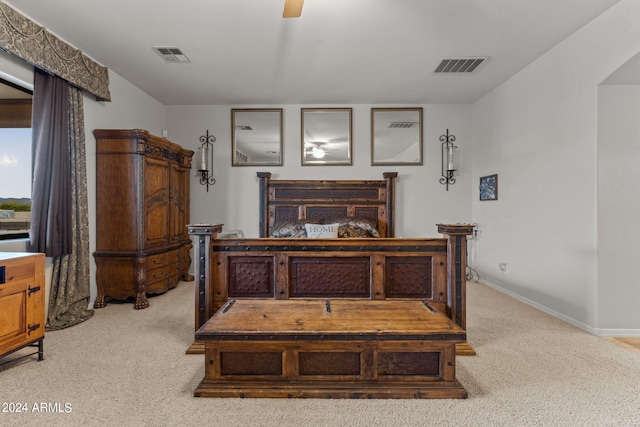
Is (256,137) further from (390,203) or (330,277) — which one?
(330,277)

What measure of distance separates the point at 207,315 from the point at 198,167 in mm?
3125

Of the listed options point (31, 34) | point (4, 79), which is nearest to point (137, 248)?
point (4, 79)

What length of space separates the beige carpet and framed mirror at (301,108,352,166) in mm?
3134

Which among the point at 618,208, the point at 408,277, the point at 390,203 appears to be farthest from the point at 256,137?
the point at 618,208

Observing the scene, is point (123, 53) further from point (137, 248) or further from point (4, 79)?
point (137, 248)

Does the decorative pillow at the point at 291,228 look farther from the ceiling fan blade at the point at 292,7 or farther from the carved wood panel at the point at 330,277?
the ceiling fan blade at the point at 292,7

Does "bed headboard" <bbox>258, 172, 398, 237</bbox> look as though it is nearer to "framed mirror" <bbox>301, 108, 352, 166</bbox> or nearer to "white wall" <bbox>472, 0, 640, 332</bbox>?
"framed mirror" <bbox>301, 108, 352, 166</bbox>

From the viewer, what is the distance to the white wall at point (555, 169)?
2730 mm

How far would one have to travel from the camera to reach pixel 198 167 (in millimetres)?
4934

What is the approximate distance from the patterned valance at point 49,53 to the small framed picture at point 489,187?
5.06m

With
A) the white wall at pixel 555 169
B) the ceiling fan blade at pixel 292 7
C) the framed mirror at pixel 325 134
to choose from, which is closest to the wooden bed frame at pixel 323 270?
the white wall at pixel 555 169

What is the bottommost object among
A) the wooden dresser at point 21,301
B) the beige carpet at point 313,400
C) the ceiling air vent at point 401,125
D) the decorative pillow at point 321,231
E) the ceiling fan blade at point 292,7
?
the beige carpet at point 313,400

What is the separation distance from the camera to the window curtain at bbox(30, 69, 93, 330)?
2.81 metres

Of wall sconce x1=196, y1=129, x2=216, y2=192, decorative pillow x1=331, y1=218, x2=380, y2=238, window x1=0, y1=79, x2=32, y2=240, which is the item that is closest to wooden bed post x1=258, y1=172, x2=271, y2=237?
wall sconce x1=196, y1=129, x2=216, y2=192
